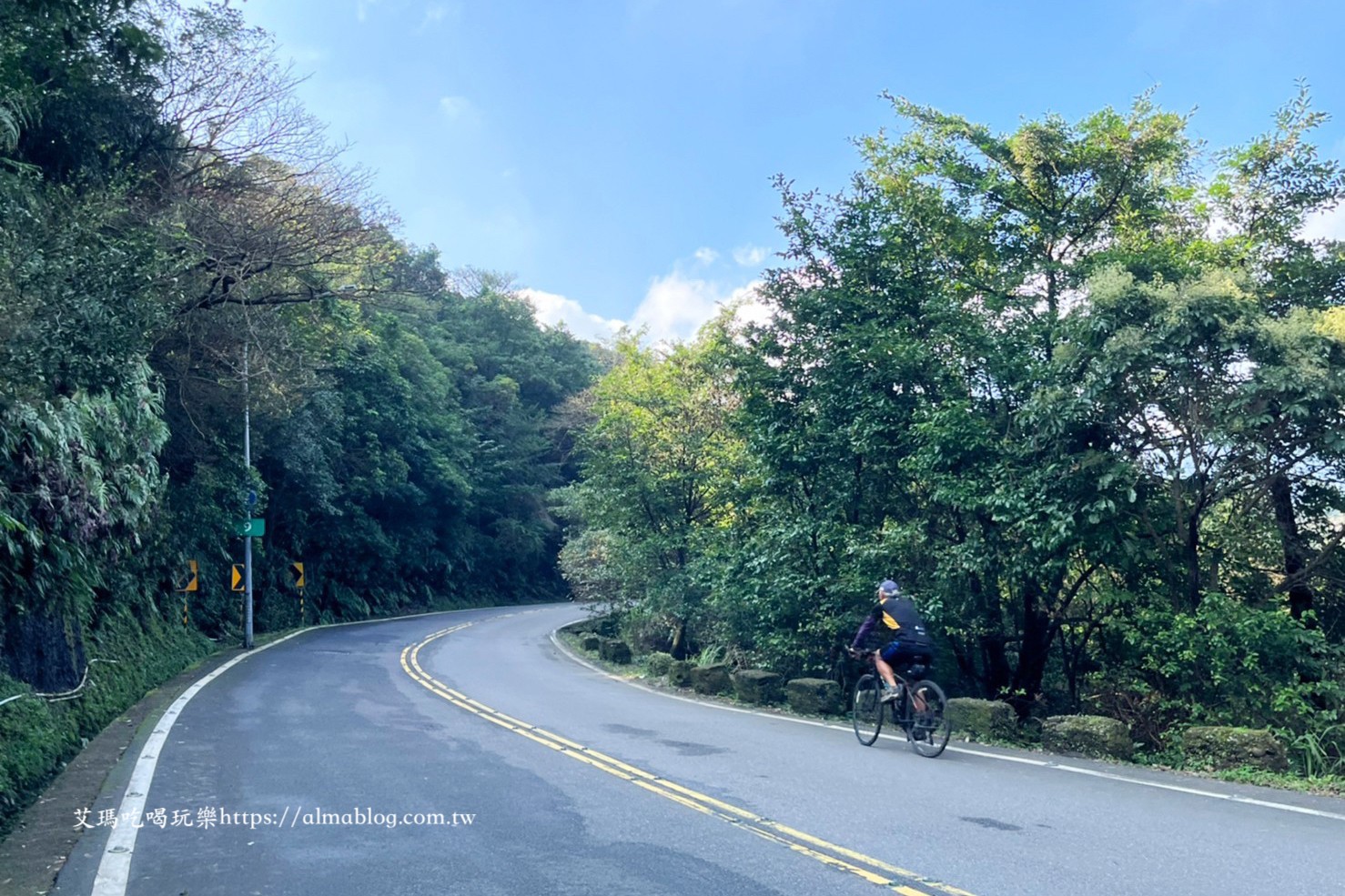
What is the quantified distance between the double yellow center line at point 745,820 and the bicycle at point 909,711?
2848mm

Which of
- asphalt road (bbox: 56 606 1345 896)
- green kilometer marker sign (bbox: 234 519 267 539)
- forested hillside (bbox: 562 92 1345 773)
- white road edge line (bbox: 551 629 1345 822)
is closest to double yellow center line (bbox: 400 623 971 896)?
asphalt road (bbox: 56 606 1345 896)

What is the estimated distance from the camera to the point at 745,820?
22.6ft

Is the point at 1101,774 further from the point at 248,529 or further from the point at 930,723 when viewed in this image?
the point at 248,529

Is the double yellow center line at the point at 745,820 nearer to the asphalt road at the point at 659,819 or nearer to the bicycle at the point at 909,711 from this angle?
the asphalt road at the point at 659,819

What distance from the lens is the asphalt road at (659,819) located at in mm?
5582

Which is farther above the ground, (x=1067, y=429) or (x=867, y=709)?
(x=1067, y=429)

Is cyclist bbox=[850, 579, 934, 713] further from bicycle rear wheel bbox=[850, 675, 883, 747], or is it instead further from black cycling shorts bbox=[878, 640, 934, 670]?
bicycle rear wheel bbox=[850, 675, 883, 747]

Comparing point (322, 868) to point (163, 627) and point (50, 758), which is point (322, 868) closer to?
point (50, 758)

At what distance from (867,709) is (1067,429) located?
403cm

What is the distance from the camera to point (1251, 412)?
1011 centimetres

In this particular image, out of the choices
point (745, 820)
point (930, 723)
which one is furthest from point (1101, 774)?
point (745, 820)

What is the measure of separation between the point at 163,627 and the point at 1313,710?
62.6 ft

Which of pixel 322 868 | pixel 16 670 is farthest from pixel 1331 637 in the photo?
pixel 16 670

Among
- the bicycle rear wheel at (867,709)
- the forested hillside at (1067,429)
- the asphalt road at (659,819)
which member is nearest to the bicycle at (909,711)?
the bicycle rear wheel at (867,709)
